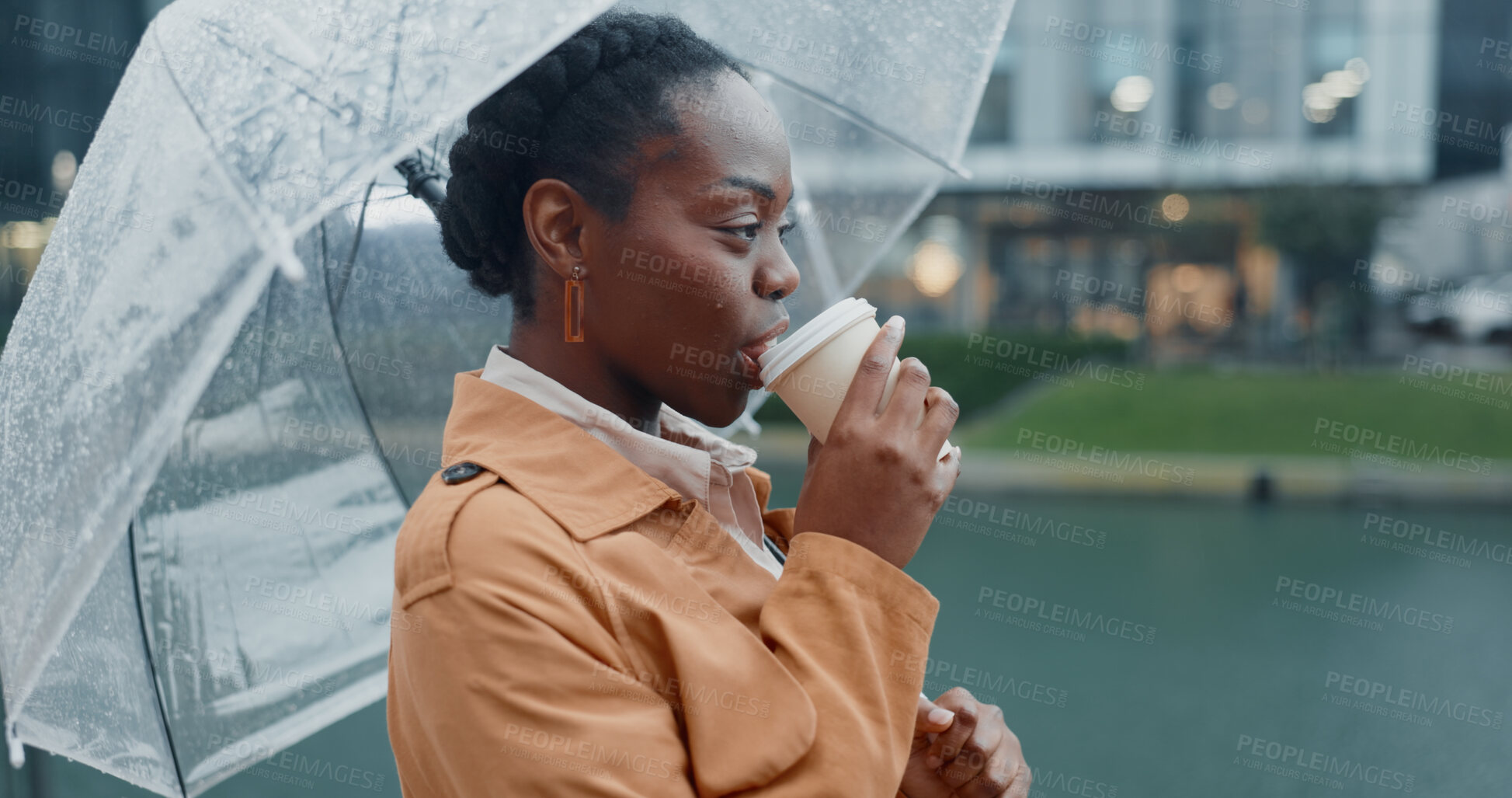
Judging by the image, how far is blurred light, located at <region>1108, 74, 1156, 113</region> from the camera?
26.8 m

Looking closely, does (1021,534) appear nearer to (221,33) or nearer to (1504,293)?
(221,33)

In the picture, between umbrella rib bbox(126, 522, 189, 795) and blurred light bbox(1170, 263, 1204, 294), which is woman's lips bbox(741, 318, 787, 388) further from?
blurred light bbox(1170, 263, 1204, 294)

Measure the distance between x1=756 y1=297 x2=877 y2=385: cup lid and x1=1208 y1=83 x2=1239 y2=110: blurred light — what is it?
93.4 feet

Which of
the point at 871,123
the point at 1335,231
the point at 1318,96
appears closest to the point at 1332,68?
the point at 1318,96

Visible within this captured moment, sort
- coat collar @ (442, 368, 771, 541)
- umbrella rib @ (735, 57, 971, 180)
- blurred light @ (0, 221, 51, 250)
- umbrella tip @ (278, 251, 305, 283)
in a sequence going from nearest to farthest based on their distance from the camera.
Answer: umbrella tip @ (278, 251, 305, 283)
coat collar @ (442, 368, 771, 541)
umbrella rib @ (735, 57, 971, 180)
blurred light @ (0, 221, 51, 250)

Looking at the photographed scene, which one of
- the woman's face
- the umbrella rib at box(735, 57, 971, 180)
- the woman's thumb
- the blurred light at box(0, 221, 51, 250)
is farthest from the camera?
the blurred light at box(0, 221, 51, 250)

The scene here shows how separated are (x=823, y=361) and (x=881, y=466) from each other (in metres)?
0.16

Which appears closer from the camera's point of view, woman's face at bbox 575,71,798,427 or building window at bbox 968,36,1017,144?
woman's face at bbox 575,71,798,427

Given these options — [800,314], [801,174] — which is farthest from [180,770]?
[801,174]

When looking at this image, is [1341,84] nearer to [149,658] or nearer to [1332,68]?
[1332,68]

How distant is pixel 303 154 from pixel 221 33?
0.76 ft

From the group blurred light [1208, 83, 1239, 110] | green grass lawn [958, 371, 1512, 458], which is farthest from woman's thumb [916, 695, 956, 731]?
blurred light [1208, 83, 1239, 110]

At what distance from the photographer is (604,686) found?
1148 millimetres

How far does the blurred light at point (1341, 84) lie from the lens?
26156 millimetres
